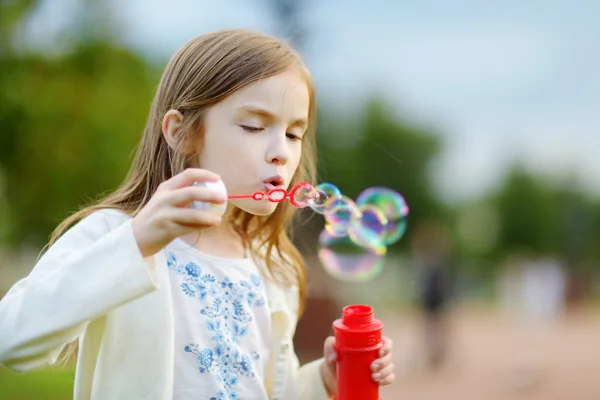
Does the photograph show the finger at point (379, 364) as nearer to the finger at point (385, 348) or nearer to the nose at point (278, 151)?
the finger at point (385, 348)

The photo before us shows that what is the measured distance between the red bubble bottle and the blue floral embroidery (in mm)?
273

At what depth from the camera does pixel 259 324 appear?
191 cm

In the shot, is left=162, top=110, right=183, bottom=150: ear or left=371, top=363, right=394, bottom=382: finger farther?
left=162, top=110, right=183, bottom=150: ear

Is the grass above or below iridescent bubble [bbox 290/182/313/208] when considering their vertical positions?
below

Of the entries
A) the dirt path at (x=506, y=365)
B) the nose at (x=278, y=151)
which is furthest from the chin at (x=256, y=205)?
the dirt path at (x=506, y=365)

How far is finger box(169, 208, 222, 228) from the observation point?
128 centimetres

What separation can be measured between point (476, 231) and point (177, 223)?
3973 cm

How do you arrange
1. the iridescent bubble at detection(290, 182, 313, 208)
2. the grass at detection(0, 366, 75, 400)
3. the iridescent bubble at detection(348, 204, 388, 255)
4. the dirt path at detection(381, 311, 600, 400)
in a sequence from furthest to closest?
the dirt path at detection(381, 311, 600, 400) → the grass at detection(0, 366, 75, 400) → the iridescent bubble at detection(348, 204, 388, 255) → the iridescent bubble at detection(290, 182, 313, 208)

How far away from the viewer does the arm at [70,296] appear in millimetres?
1325

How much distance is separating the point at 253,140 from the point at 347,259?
64.6 inches

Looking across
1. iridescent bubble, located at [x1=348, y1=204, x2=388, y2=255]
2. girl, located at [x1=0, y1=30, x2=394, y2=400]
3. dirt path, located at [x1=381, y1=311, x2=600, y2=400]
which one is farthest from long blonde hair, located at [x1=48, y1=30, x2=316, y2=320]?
dirt path, located at [x1=381, y1=311, x2=600, y2=400]

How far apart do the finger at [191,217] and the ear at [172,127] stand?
0.54 meters

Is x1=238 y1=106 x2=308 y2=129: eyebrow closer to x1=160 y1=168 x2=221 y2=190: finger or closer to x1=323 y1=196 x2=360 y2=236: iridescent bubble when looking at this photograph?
x1=160 y1=168 x2=221 y2=190: finger

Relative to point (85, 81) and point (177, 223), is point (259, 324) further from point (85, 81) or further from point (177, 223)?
point (85, 81)
